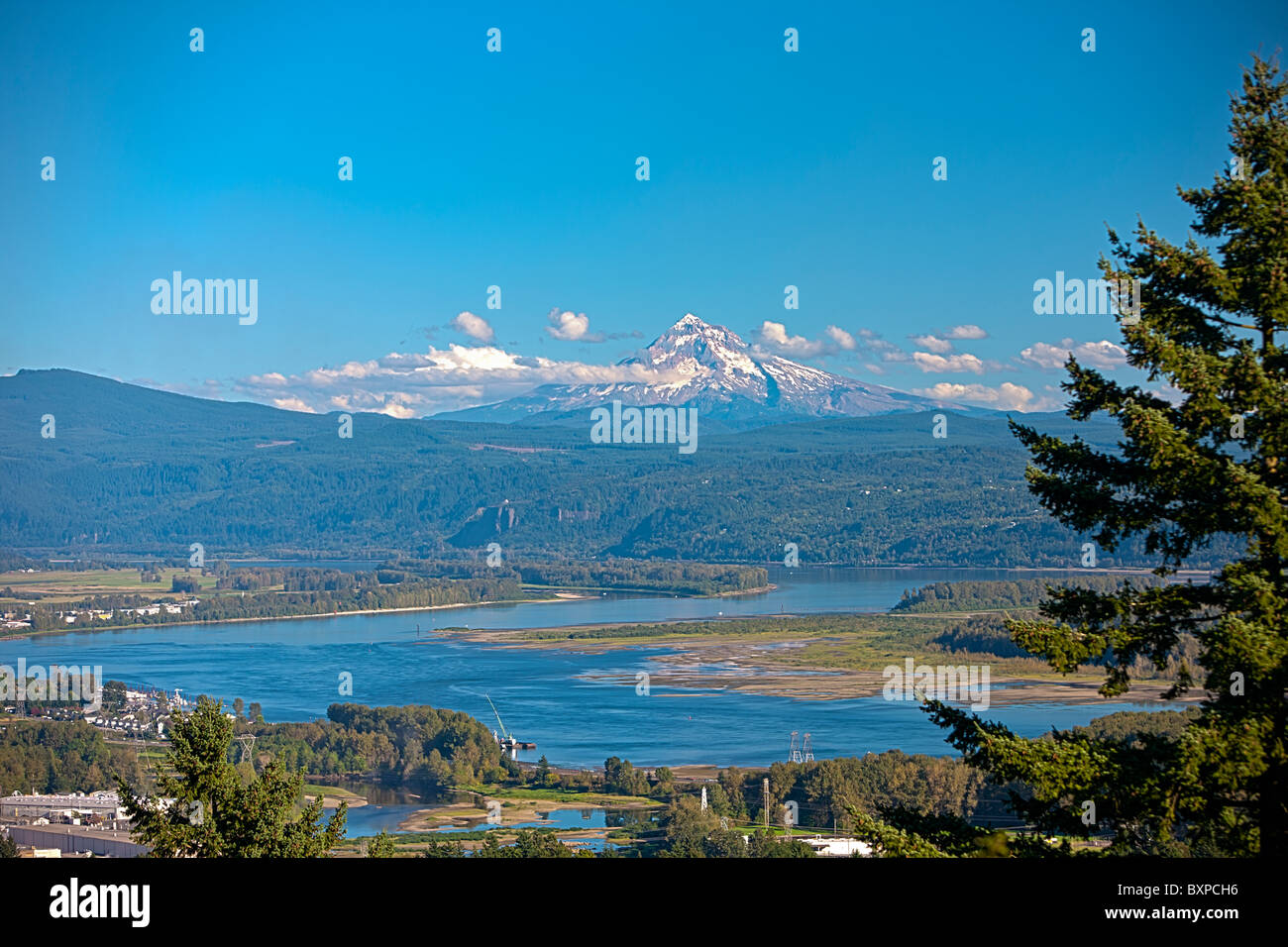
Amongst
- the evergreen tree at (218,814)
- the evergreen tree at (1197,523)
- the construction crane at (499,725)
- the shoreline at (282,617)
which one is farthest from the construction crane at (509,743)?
the shoreline at (282,617)

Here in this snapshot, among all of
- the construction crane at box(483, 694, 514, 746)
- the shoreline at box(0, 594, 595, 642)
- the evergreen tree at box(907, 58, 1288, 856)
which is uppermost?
the evergreen tree at box(907, 58, 1288, 856)

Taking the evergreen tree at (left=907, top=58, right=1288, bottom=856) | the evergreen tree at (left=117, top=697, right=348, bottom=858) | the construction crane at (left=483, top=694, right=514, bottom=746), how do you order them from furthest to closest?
1. the construction crane at (left=483, top=694, right=514, bottom=746)
2. the evergreen tree at (left=117, top=697, right=348, bottom=858)
3. the evergreen tree at (left=907, top=58, right=1288, bottom=856)

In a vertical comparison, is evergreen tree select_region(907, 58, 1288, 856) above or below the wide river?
above

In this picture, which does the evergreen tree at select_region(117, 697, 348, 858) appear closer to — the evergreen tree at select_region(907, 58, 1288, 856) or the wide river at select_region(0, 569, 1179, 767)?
the evergreen tree at select_region(907, 58, 1288, 856)

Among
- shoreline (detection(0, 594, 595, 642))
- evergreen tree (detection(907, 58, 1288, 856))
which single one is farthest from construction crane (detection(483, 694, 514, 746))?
shoreline (detection(0, 594, 595, 642))

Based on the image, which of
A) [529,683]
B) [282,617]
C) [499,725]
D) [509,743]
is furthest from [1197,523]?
[282,617]

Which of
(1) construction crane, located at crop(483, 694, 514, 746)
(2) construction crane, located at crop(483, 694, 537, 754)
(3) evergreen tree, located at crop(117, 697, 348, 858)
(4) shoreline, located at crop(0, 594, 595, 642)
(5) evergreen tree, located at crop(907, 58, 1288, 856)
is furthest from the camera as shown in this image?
(4) shoreline, located at crop(0, 594, 595, 642)

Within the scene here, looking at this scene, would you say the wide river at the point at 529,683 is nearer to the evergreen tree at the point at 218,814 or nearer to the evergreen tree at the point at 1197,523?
the evergreen tree at the point at 218,814
